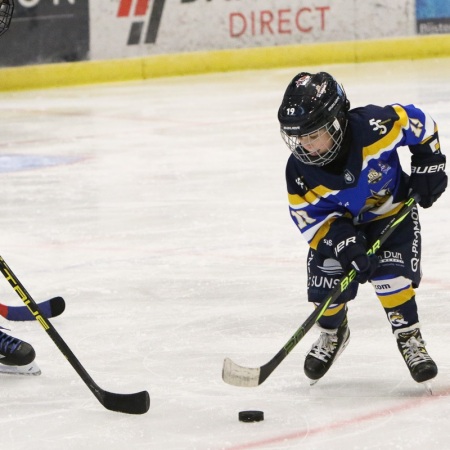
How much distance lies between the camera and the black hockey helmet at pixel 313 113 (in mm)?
2811

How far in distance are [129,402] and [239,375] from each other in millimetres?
260

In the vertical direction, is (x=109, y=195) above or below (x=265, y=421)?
below

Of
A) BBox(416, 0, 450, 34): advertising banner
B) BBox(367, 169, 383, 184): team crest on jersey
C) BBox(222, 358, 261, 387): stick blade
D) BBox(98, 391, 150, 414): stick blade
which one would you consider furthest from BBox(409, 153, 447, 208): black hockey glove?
BBox(416, 0, 450, 34): advertising banner

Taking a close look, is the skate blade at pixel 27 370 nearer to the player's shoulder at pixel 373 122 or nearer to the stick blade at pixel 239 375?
the stick blade at pixel 239 375

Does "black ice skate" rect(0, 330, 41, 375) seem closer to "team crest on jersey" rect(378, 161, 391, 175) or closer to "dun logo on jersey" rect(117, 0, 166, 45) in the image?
"team crest on jersey" rect(378, 161, 391, 175)

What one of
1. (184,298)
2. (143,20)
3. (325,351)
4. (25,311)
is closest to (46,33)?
(143,20)

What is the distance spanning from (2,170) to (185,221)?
183 centimetres

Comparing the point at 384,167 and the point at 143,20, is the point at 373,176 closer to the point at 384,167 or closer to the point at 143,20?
the point at 384,167

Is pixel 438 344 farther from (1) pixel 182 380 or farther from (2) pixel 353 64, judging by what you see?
(2) pixel 353 64

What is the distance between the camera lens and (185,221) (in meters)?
5.11

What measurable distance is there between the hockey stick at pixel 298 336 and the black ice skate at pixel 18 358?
65 centimetres

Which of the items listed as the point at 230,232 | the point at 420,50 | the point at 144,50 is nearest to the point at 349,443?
the point at 230,232

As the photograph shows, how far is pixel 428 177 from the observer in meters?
2.97

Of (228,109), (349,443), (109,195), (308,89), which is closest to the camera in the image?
(349,443)
